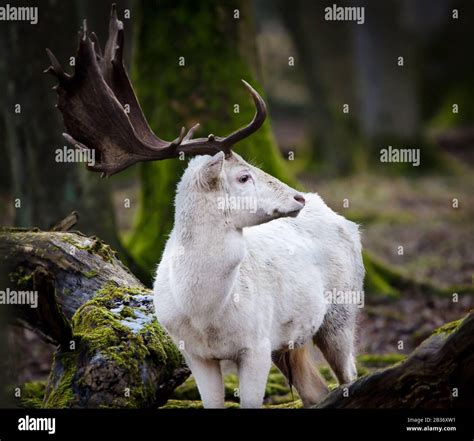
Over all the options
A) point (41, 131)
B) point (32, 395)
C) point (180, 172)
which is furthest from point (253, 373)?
point (41, 131)

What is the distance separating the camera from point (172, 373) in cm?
728

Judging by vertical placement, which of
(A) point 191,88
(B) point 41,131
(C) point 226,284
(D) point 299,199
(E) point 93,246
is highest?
(A) point 191,88

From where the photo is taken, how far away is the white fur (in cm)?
645

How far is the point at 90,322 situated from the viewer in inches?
287

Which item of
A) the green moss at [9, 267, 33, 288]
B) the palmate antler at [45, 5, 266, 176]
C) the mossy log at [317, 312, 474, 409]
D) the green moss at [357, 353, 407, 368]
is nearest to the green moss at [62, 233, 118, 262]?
the green moss at [9, 267, 33, 288]

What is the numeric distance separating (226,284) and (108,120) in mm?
1607

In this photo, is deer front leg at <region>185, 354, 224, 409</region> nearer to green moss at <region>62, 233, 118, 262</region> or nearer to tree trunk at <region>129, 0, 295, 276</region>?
green moss at <region>62, 233, 118, 262</region>

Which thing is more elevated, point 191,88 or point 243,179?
point 191,88

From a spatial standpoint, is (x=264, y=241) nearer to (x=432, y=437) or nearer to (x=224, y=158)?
(x=224, y=158)

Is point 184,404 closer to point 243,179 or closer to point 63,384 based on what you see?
point 63,384

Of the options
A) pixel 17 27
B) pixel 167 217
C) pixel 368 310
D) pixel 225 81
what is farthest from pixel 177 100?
pixel 368 310

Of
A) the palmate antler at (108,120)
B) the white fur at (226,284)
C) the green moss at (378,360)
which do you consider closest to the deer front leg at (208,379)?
the white fur at (226,284)

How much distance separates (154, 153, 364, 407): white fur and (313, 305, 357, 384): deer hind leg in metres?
0.58

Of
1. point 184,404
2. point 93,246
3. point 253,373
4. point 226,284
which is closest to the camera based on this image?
point 226,284
